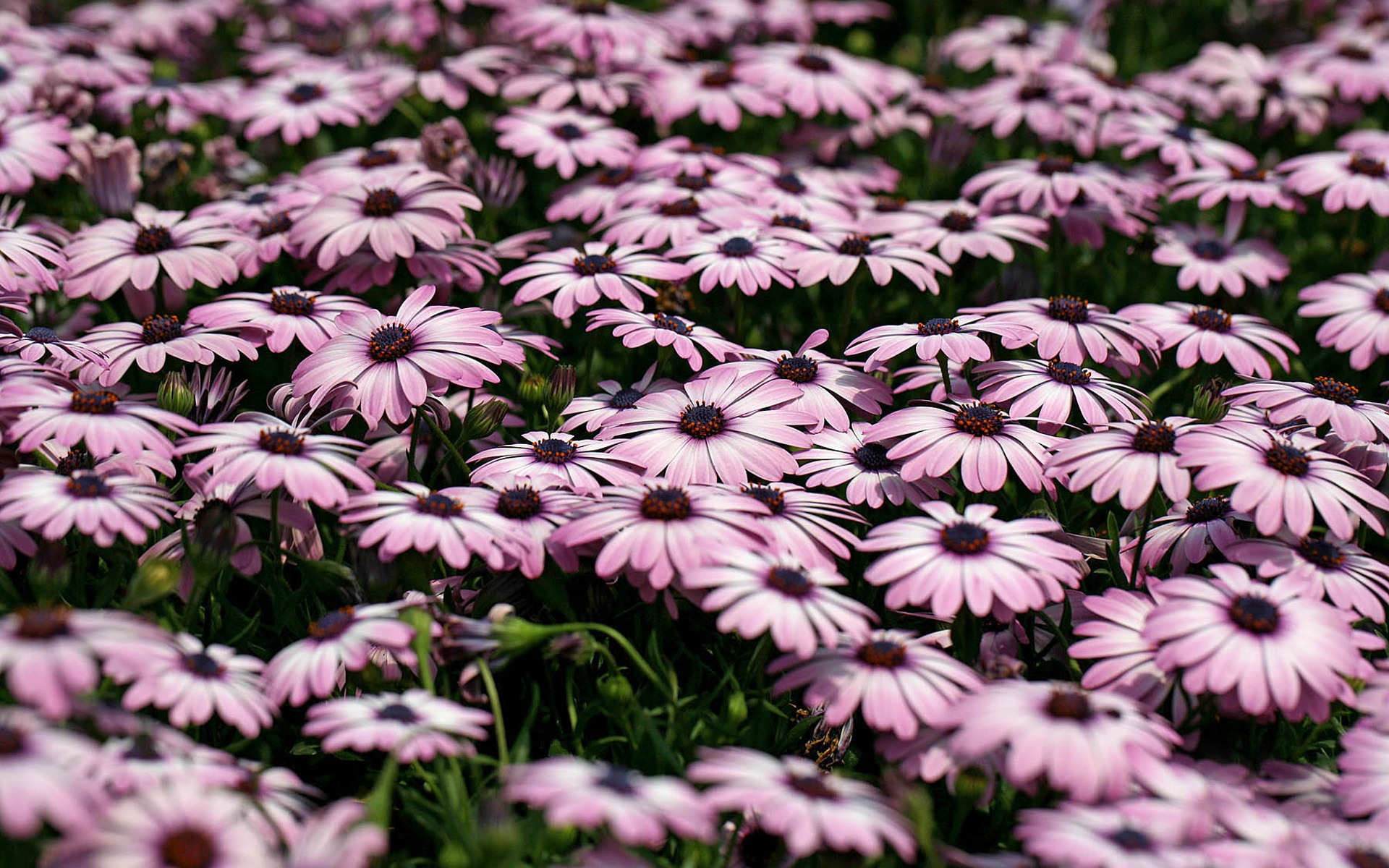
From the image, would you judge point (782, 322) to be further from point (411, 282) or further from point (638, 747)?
point (638, 747)

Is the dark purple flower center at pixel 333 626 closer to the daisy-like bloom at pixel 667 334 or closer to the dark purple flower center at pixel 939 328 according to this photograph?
the daisy-like bloom at pixel 667 334

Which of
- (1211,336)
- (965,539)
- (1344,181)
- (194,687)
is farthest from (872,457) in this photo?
(1344,181)

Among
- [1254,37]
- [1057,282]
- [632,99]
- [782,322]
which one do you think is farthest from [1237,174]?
[1254,37]

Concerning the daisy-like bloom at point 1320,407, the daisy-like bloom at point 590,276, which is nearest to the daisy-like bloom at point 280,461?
the daisy-like bloom at point 590,276

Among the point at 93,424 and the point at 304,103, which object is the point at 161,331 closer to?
the point at 93,424

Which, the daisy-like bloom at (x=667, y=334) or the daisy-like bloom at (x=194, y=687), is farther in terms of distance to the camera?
the daisy-like bloom at (x=667, y=334)

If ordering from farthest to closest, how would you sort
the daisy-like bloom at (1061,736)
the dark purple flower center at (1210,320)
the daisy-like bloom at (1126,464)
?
1. the dark purple flower center at (1210,320)
2. the daisy-like bloom at (1126,464)
3. the daisy-like bloom at (1061,736)

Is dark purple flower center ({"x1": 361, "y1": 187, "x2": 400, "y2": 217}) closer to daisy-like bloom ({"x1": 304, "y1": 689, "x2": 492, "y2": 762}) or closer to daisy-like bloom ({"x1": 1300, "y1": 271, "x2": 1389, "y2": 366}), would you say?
daisy-like bloom ({"x1": 304, "y1": 689, "x2": 492, "y2": 762})
